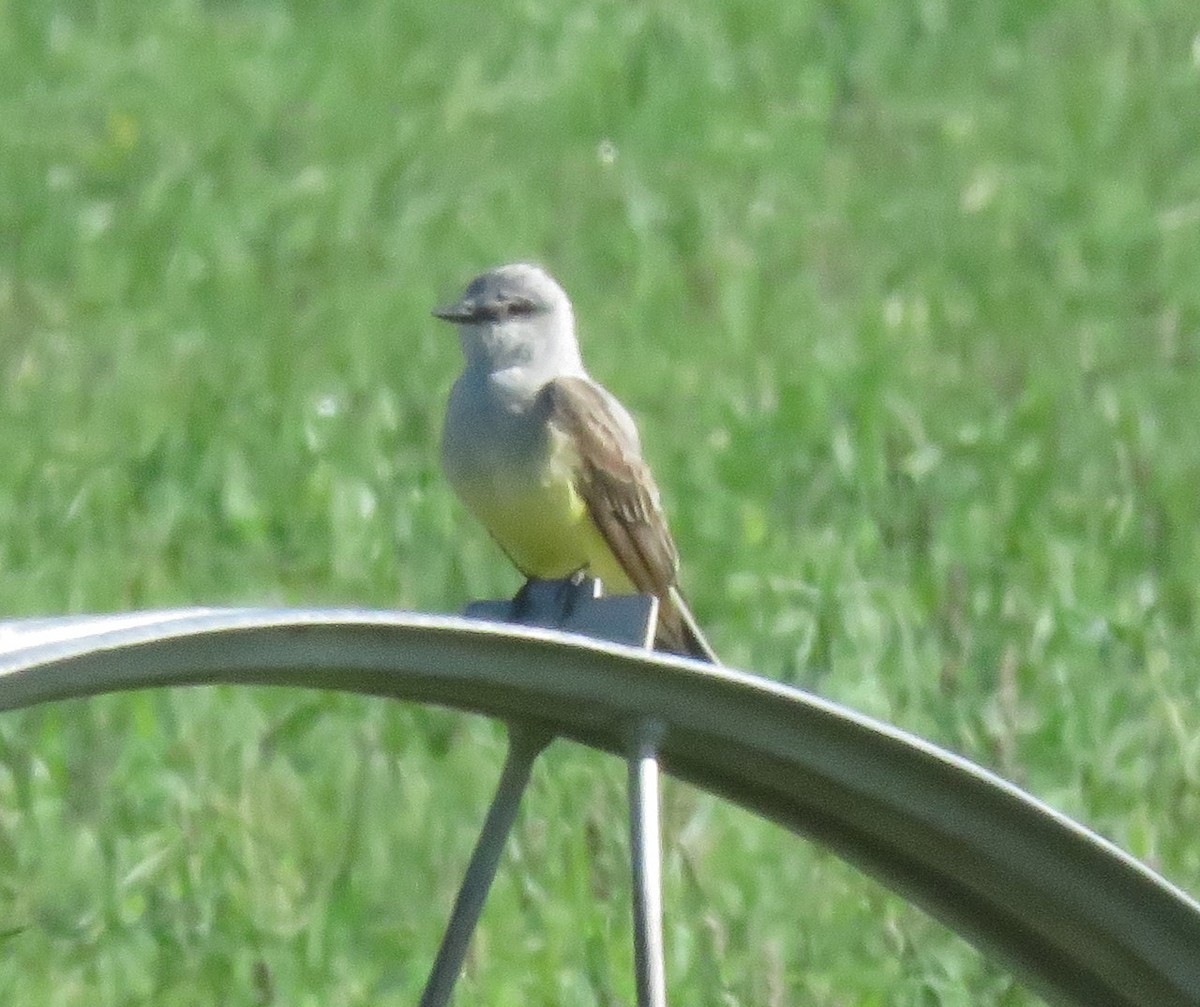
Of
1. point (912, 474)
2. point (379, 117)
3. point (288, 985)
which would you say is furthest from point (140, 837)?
point (379, 117)

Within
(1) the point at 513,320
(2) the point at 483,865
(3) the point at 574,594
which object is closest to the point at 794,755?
(2) the point at 483,865

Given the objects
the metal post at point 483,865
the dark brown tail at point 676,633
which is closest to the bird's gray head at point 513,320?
the dark brown tail at point 676,633

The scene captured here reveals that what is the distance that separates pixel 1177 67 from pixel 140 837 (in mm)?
6330

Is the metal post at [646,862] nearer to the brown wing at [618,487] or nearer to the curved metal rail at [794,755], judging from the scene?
the curved metal rail at [794,755]

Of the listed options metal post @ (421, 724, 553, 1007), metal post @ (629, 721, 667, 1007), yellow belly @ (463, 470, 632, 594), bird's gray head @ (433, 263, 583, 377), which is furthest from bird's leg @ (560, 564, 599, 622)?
bird's gray head @ (433, 263, 583, 377)

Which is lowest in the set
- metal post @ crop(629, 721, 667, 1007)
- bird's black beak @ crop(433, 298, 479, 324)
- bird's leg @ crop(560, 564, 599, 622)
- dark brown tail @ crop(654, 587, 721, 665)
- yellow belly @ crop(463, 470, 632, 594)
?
metal post @ crop(629, 721, 667, 1007)

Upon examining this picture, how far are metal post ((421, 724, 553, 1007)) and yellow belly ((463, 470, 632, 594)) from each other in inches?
75.6

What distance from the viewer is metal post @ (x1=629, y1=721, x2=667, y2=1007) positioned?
2803mm

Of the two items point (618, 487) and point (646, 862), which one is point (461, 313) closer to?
point (618, 487)

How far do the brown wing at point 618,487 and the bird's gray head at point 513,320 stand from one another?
0.38 ft

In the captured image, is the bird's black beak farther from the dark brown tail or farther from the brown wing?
the dark brown tail

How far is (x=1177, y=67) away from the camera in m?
10.3

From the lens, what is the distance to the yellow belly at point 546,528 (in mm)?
4969

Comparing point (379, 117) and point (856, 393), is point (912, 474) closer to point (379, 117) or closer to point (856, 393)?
point (856, 393)
